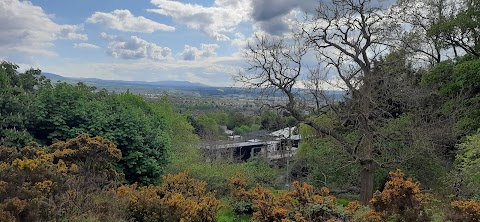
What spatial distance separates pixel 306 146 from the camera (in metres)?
19.1

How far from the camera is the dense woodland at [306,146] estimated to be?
6.73 m

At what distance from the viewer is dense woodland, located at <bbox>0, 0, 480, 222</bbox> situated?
673 centimetres

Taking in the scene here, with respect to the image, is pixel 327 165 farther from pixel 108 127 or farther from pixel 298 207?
pixel 298 207

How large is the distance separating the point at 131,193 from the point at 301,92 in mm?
7286

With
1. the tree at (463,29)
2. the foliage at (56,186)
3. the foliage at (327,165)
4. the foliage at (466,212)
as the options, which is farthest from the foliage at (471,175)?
the foliage at (56,186)

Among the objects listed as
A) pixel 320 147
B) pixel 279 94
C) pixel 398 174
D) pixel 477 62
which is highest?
pixel 477 62

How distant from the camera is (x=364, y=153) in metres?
12.2

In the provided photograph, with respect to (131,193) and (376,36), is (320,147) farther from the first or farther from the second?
(131,193)

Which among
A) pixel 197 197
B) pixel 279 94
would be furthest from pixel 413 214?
pixel 279 94

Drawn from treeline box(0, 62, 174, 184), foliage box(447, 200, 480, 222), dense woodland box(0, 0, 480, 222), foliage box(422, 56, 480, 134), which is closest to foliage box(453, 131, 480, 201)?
dense woodland box(0, 0, 480, 222)

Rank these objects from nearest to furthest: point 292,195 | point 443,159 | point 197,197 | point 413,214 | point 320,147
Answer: point 413,214, point 292,195, point 197,197, point 443,159, point 320,147

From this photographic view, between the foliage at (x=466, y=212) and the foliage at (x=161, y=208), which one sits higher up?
the foliage at (x=466, y=212)

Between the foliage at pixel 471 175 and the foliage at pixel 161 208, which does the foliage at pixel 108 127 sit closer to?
the foliage at pixel 161 208

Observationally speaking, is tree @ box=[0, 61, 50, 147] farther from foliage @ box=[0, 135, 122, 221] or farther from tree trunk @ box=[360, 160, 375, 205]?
tree trunk @ box=[360, 160, 375, 205]
